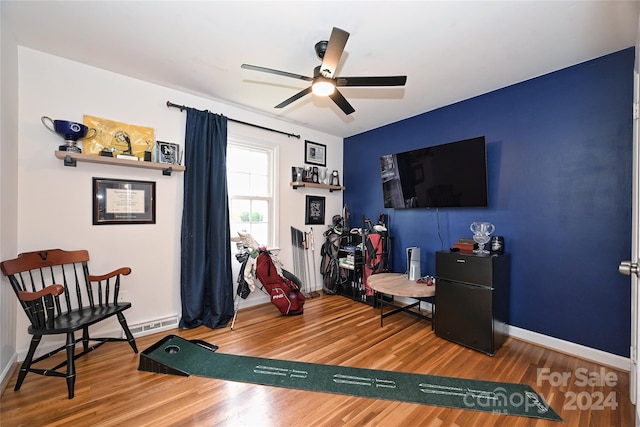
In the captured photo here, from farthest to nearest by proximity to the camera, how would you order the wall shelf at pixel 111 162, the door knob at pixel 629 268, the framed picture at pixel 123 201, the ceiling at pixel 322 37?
the framed picture at pixel 123 201
the wall shelf at pixel 111 162
the ceiling at pixel 322 37
the door knob at pixel 629 268

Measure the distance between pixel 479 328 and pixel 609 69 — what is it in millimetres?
2543

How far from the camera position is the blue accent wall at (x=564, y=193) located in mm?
2230

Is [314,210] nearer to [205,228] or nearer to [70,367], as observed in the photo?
[205,228]

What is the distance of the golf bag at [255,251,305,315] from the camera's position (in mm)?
3229

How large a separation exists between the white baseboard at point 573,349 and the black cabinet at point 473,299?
0.19 metres

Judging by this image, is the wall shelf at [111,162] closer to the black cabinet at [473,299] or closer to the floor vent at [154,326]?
the floor vent at [154,326]

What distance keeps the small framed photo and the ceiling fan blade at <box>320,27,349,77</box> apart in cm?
192

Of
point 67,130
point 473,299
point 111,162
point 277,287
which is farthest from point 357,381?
point 67,130

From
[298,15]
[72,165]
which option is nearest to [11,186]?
[72,165]

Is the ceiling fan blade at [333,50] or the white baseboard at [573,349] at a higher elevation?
the ceiling fan blade at [333,50]

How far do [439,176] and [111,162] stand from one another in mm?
3492

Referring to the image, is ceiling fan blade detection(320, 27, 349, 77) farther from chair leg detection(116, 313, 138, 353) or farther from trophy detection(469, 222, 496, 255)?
chair leg detection(116, 313, 138, 353)

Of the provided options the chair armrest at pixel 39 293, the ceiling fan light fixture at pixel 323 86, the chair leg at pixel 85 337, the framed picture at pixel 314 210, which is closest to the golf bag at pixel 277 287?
the framed picture at pixel 314 210

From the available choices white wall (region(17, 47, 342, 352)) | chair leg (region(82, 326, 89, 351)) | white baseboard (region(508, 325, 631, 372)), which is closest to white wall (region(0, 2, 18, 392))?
white wall (region(17, 47, 342, 352))
